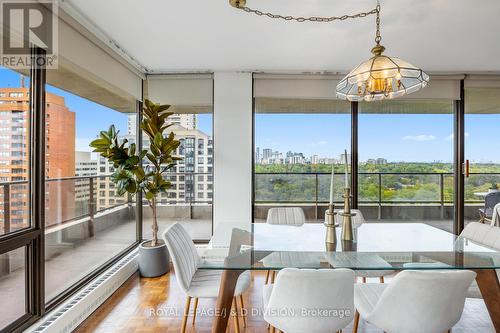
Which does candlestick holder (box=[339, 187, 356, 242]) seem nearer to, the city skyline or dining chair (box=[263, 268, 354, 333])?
dining chair (box=[263, 268, 354, 333])

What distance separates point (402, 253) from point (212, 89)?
299cm

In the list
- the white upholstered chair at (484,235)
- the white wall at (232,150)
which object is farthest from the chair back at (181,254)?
the white upholstered chair at (484,235)

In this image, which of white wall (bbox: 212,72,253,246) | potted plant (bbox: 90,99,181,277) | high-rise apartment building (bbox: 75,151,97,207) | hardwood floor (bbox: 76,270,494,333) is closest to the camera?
hardwood floor (bbox: 76,270,494,333)

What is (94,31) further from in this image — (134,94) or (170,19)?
(134,94)

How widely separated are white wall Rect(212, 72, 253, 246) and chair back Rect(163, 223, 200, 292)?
4.88 feet

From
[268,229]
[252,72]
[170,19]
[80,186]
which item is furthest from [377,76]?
[80,186]

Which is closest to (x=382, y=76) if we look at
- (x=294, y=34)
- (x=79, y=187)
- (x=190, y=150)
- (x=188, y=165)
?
(x=294, y=34)

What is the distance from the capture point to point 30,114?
2.07 m

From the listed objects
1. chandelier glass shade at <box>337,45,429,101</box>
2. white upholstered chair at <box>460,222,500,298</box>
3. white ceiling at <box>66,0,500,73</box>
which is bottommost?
white upholstered chair at <box>460,222,500,298</box>

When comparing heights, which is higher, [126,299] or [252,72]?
[252,72]

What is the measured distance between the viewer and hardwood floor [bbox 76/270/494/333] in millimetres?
2287

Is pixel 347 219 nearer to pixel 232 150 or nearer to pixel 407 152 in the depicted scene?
pixel 232 150

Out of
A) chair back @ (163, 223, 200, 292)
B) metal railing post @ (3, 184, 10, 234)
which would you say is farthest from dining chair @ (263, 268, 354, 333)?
metal railing post @ (3, 184, 10, 234)

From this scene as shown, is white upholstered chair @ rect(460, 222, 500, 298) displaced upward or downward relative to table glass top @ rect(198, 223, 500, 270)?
upward
